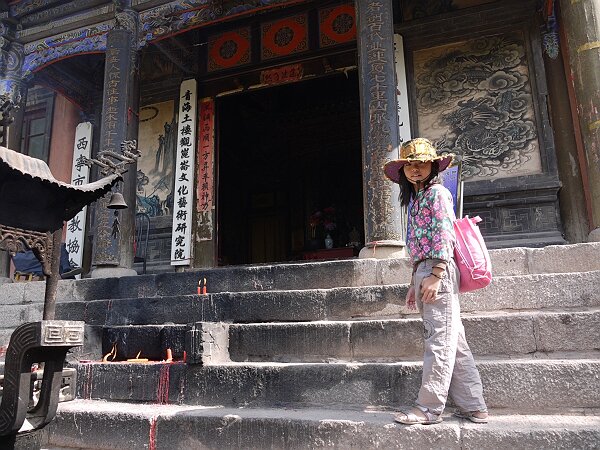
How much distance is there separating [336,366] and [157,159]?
7.82 m

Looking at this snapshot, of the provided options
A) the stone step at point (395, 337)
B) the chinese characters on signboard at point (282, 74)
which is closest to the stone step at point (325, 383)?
the stone step at point (395, 337)

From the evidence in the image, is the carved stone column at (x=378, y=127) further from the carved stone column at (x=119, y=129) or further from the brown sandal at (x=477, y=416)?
the carved stone column at (x=119, y=129)

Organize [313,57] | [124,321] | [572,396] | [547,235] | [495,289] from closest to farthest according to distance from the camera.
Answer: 1. [572,396]
2. [495,289]
3. [124,321]
4. [547,235]
5. [313,57]

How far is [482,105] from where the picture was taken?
805 centimetres

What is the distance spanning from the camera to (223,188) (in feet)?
43.9

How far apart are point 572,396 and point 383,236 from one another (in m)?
3.01

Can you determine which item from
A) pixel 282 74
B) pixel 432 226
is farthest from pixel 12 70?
pixel 432 226

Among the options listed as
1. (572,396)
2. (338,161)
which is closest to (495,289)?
(572,396)

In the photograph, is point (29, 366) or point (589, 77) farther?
point (589, 77)

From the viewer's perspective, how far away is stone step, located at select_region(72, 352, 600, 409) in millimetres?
2979

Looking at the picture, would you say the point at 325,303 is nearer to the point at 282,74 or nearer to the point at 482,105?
the point at 482,105

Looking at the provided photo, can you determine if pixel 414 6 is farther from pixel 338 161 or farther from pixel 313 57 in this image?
pixel 338 161

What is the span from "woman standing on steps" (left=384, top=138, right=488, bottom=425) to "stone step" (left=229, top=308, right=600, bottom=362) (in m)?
0.66

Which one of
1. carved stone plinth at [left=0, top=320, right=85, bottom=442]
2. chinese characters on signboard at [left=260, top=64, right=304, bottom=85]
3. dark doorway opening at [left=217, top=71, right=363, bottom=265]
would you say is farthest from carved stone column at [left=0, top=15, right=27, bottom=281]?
carved stone plinth at [left=0, top=320, right=85, bottom=442]
